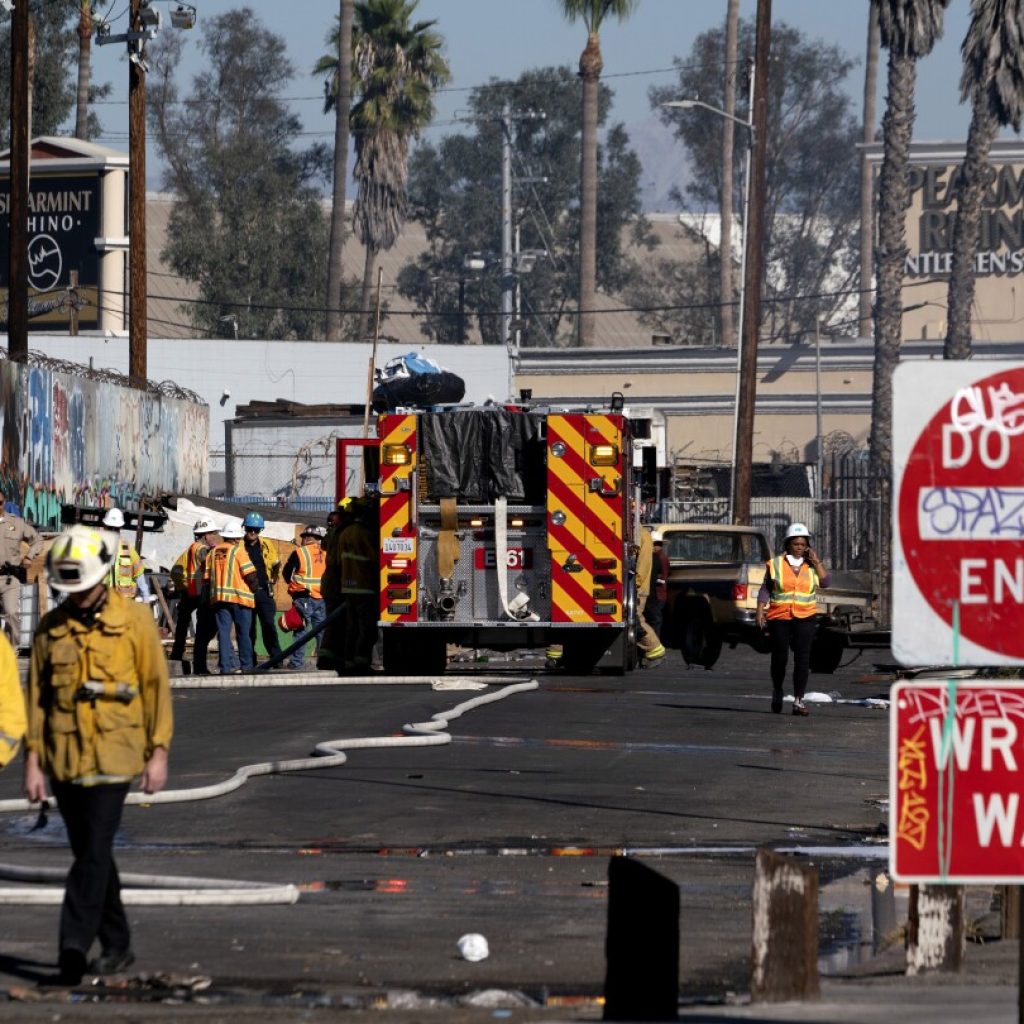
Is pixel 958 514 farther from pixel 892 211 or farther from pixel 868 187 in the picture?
pixel 868 187

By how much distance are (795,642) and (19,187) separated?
48.9ft

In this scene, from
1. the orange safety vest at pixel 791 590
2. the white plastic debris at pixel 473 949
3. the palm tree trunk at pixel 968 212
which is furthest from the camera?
the palm tree trunk at pixel 968 212

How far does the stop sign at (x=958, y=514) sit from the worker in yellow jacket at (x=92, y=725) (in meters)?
3.22

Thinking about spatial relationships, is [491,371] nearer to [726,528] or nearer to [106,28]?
[106,28]

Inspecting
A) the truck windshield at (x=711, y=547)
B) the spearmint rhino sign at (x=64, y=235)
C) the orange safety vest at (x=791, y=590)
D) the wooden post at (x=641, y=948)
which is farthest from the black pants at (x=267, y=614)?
the spearmint rhino sign at (x=64, y=235)

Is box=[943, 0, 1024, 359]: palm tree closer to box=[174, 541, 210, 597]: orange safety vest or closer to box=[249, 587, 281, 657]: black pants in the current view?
box=[174, 541, 210, 597]: orange safety vest

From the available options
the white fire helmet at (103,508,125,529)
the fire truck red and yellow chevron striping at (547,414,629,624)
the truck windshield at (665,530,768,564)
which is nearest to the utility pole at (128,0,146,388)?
the white fire helmet at (103,508,125,529)

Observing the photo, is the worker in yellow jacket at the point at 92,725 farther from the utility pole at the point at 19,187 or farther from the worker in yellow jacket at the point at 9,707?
the utility pole at the point at 19,187

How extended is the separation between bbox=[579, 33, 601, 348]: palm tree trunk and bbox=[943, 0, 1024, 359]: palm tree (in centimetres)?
1440

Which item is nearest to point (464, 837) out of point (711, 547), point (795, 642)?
point (795, 642)

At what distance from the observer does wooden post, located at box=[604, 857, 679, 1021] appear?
7398mm

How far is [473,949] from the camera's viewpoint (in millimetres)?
8727

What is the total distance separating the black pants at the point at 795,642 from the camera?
19844 mm

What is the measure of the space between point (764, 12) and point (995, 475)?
118 feet
